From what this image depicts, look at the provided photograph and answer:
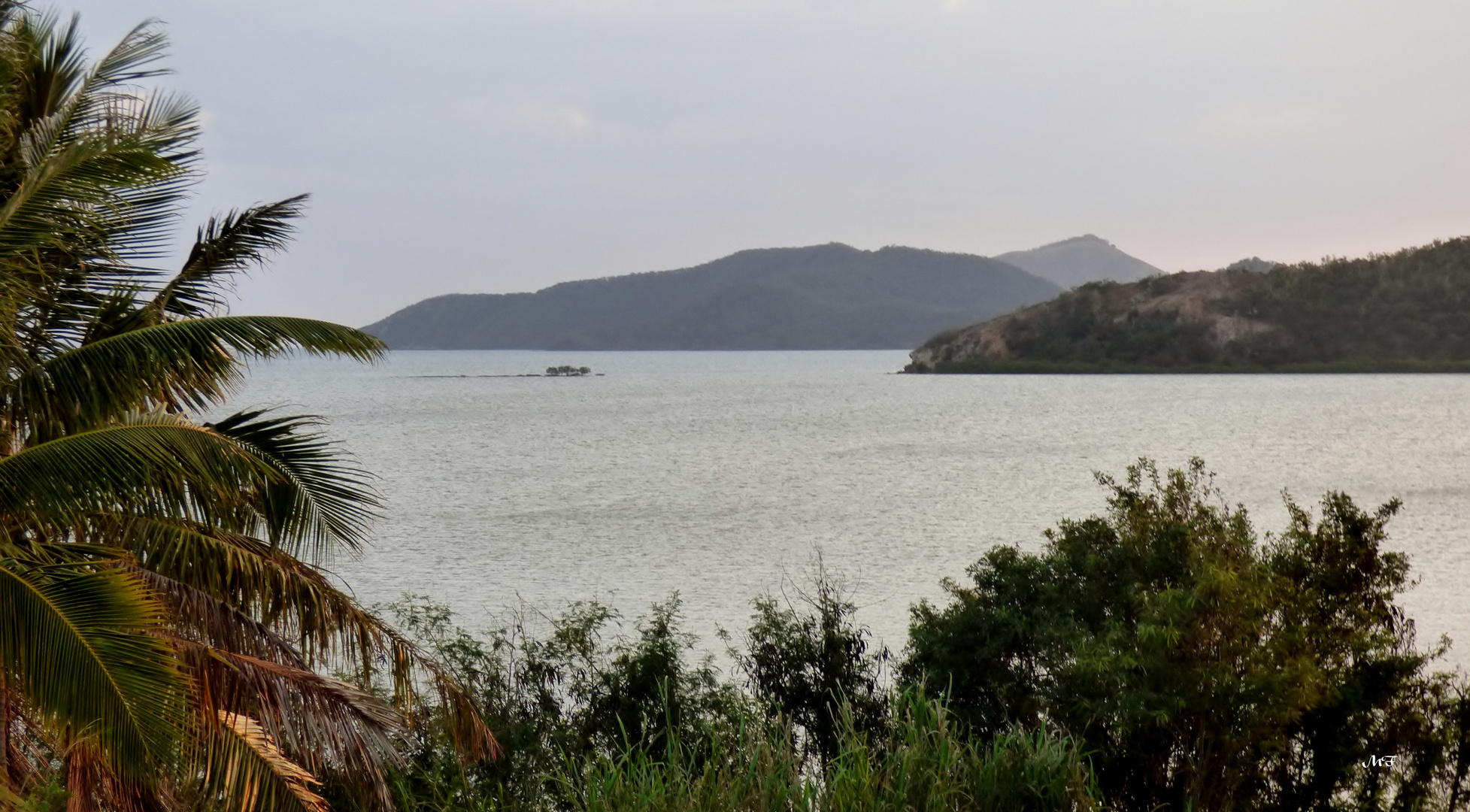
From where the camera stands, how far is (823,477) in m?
44.7

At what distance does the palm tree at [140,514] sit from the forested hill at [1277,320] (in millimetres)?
124405

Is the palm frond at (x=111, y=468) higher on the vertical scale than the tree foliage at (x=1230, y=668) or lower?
higher

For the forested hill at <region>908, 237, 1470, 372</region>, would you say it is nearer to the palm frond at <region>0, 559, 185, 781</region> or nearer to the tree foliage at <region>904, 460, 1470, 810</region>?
the tree foliage at <region>904, 460, 1470, 810</region>

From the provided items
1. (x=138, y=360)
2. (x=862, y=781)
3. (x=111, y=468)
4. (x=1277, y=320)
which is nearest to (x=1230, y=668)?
(x=862, y=781)

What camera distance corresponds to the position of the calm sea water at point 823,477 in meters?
24.2

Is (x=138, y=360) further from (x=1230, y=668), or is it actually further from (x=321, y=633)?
(x=1230, y=668)

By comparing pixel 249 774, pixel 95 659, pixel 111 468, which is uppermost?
pixel 111 468

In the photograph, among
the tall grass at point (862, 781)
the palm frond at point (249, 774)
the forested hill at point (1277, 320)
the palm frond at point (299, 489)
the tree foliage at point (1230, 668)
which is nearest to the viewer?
the tall grass at point (862, 781)

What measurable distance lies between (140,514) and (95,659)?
1.83 m

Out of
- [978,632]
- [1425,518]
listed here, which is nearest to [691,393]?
[1425,518]

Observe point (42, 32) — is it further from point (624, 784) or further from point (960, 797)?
point (960, 797)

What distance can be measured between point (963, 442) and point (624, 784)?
53012 mm

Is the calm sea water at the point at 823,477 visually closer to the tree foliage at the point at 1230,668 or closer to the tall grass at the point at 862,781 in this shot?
the tall grass at the point at 862,781

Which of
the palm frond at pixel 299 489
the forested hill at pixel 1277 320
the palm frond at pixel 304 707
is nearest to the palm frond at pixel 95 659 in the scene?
the palm frond at pixel 304 707
